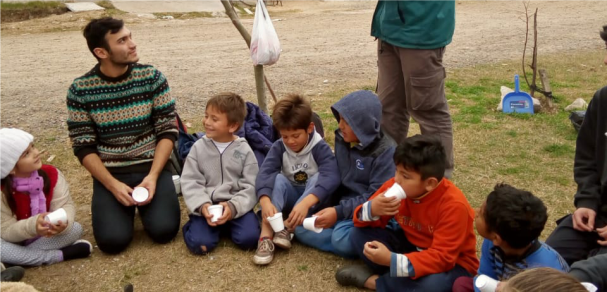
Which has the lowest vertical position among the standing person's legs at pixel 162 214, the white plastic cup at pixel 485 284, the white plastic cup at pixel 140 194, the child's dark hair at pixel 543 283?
the standing person's legs at pixel 162 214

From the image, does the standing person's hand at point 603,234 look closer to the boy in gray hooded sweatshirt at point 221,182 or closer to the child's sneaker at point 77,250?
the boy in gray hooded sweatshirt at point 221,182

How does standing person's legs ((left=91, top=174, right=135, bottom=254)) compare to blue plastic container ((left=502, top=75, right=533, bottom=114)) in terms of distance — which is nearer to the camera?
standing person's legs ((left=91, top=174, right=135, bottom=254))

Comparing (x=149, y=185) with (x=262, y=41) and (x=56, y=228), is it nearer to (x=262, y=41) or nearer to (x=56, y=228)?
(x=56, y=228)

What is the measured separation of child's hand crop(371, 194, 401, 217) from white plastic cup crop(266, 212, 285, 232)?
0.70 meters

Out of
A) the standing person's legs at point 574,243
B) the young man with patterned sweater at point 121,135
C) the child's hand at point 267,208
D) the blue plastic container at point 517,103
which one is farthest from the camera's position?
the blue plastic container at point 517,103

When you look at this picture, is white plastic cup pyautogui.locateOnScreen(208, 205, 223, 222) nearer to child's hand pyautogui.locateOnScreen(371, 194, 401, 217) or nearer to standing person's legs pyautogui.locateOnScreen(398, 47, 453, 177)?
child's hand pyautogui.locateOnScreen(371, 194, 401, 217)

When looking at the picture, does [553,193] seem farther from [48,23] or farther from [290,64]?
[48,23]

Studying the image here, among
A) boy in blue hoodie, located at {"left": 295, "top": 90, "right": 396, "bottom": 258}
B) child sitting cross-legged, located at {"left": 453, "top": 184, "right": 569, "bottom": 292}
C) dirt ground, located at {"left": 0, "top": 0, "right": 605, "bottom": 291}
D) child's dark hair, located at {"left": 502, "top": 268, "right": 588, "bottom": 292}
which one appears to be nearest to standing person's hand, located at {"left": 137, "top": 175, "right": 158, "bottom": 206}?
dirt ground, located at {"left": 0, "top": 0, "right": 605, "bottom": 291}

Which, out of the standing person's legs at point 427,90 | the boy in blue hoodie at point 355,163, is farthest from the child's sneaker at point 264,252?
the standing person's legs at point 427,90

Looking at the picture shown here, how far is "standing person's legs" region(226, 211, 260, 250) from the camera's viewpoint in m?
3.50

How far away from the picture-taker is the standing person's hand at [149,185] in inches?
143

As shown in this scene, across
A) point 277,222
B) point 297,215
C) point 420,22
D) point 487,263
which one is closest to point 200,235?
point 277,222

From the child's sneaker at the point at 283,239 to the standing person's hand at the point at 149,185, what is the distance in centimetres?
86

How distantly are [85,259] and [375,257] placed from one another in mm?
1834
